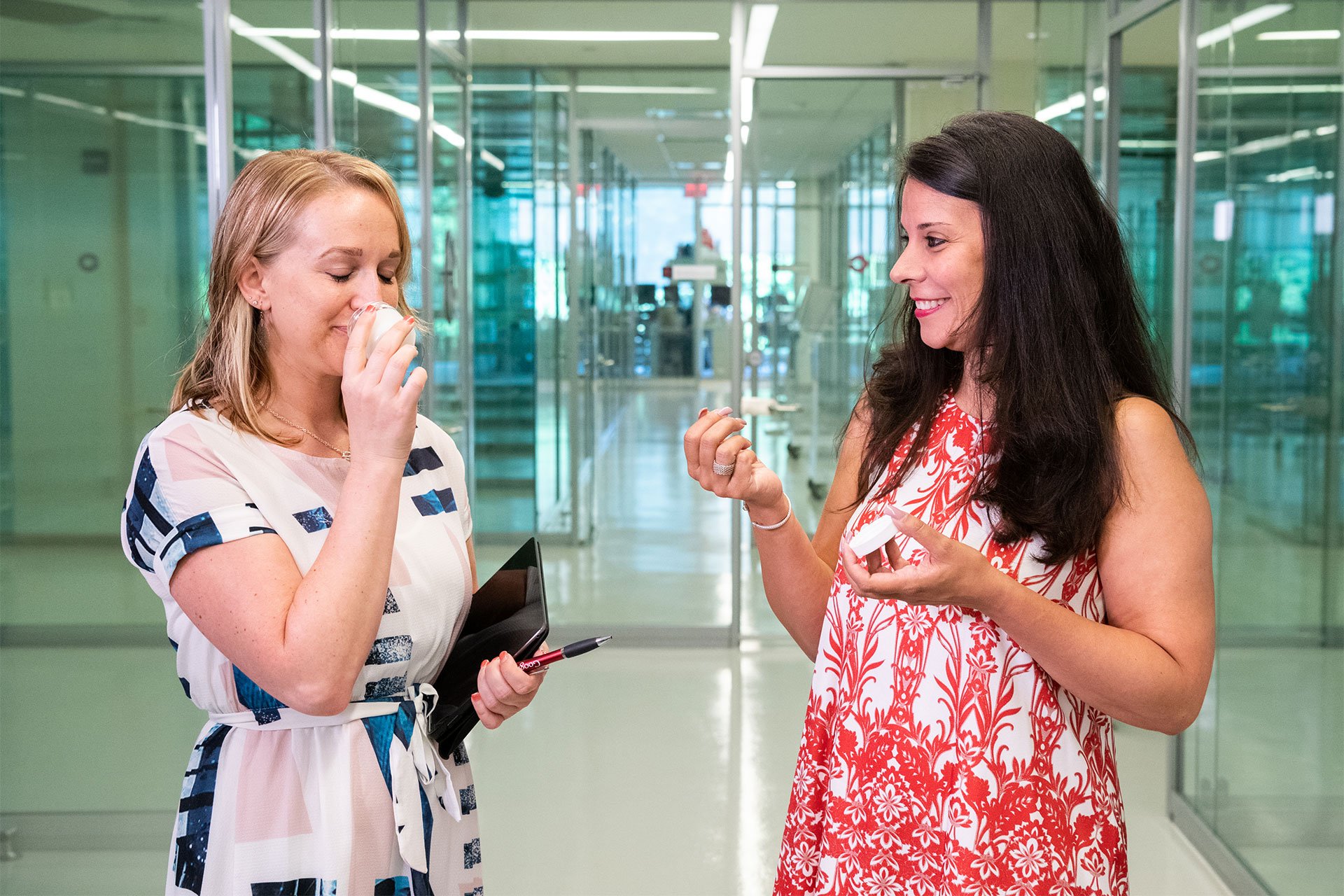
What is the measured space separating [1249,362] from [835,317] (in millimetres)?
2728

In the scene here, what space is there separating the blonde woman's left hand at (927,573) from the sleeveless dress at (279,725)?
0.55 m

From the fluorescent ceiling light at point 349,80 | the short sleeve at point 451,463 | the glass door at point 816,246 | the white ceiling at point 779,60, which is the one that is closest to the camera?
the short sleeve at point 451,463

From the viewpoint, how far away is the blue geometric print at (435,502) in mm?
1537

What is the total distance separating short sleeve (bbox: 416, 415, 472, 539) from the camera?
1.64 metres

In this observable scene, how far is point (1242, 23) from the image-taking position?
3400 mm

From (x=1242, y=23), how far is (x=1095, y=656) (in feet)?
9.32

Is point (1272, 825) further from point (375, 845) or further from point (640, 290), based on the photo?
point (640, 290)

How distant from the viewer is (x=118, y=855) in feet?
10.8

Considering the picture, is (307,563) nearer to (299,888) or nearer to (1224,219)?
(299,888)

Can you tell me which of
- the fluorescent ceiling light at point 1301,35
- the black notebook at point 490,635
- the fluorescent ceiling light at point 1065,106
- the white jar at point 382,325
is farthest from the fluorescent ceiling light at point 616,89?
the white jar at point 382,325

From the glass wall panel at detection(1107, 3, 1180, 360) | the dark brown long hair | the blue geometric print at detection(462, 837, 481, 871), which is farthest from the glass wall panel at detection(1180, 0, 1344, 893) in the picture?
the blue geometric print at detection(462, 837, 481, 871)

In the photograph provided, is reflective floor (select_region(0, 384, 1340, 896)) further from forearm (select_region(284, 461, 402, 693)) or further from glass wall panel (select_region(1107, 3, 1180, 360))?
forearm (select_region(284, 461, 402, 693))

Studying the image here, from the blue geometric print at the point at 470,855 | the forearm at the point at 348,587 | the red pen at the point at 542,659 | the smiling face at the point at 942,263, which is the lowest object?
the blue geometric print at the point at 470,855

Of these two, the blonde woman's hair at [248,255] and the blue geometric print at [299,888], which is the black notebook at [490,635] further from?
the blonde woman's hair at [248,255]
